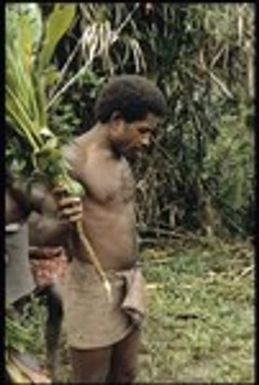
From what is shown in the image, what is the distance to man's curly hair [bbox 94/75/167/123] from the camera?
381 cm

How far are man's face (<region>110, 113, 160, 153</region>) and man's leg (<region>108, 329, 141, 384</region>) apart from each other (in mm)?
774

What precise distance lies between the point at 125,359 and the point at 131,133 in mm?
964

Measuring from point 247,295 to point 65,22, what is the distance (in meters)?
3.51

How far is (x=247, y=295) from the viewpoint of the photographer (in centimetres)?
668

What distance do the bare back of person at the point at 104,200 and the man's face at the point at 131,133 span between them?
0.21 ft

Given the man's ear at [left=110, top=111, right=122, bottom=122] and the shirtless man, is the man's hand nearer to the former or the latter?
the shirtless man

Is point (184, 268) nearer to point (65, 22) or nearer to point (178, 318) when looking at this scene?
point (178, 318)

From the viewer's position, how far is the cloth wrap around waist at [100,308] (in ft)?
12.5

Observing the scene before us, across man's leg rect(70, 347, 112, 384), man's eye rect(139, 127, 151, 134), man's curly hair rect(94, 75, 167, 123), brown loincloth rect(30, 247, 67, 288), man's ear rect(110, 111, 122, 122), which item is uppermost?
man's curly hair rect(94, 75, 167, 123)

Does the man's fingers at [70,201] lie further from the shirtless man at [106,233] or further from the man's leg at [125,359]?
the man's leg at [125,359]

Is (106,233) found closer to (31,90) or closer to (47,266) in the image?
(31,90)

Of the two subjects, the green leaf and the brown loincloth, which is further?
the brown loincloth

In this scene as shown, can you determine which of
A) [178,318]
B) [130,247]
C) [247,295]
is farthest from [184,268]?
[130,247]

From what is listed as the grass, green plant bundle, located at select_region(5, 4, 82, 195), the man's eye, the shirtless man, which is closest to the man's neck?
the shirtless man
